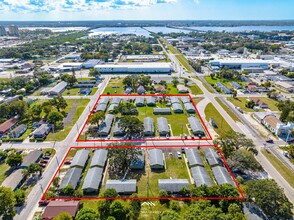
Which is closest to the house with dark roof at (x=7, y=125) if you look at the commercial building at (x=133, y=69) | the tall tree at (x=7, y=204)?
the tall tree at (x=7, y=204)

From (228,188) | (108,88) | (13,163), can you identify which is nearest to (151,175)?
(228,188)

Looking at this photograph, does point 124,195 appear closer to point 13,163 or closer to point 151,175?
point 151,175

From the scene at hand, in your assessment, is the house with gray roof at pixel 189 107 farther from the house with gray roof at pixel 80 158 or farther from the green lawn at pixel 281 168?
the house with gray roof at pixel 80 158

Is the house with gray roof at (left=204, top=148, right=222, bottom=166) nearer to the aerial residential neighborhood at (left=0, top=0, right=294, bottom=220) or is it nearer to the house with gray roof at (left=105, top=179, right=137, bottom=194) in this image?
the aerial residential neighborhood at (left=0, top=0, right=294, bottom=220)

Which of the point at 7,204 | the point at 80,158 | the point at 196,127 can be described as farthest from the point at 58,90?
the point at 7,204

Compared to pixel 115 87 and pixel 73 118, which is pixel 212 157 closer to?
pixel 73 118
